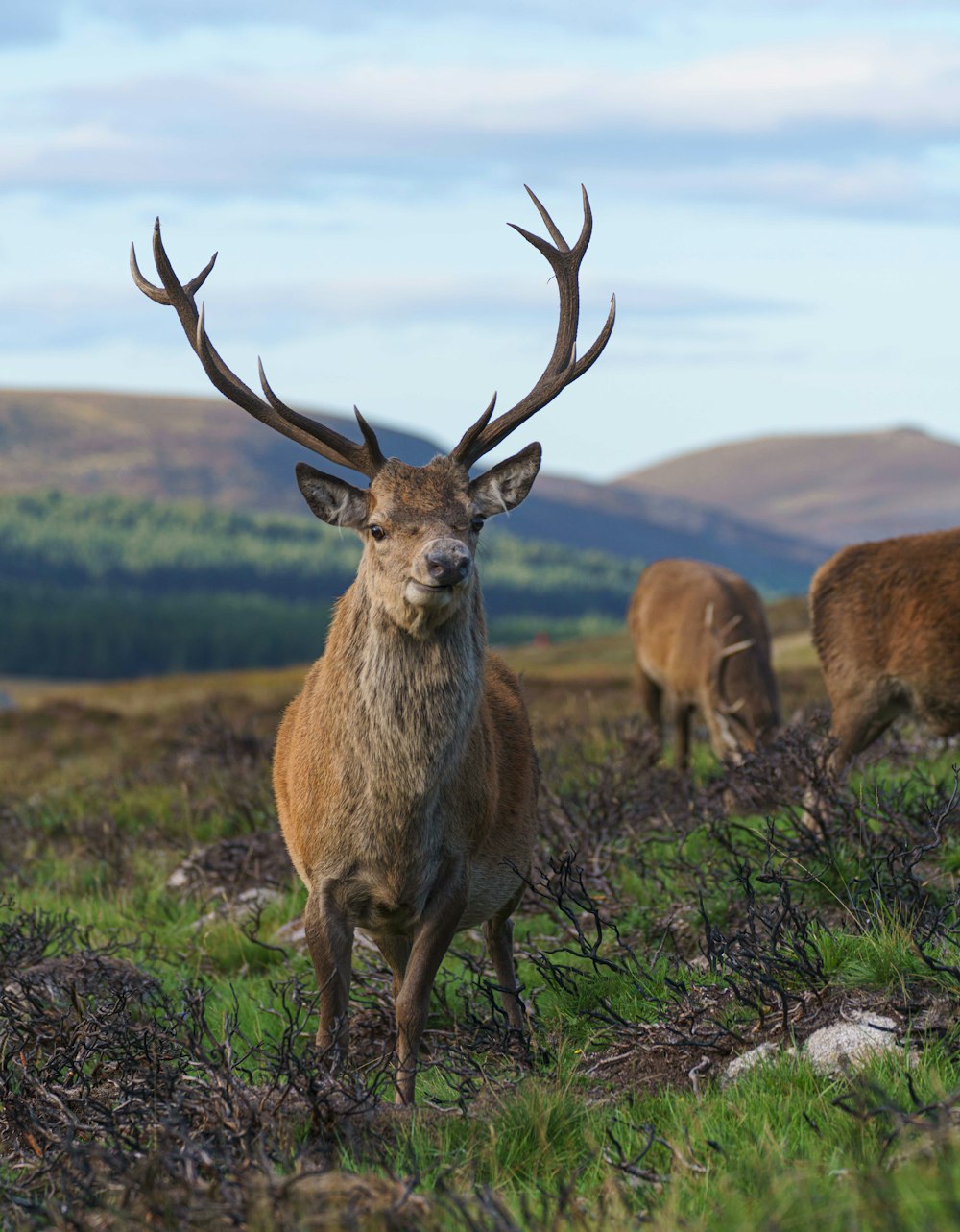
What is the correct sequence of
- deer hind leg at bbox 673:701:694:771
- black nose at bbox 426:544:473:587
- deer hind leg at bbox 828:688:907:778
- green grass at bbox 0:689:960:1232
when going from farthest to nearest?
deer hind leg at bbox 673:701:694:771, deer hind leg at bbox 828:688:907:778, black nose at bbox 426:544:473:587, green grass at bbox 0:689:960:1232

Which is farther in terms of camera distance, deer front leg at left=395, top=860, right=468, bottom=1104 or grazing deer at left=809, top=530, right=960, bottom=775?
grazing deer at left=809, top=530, right=960, bottom=775

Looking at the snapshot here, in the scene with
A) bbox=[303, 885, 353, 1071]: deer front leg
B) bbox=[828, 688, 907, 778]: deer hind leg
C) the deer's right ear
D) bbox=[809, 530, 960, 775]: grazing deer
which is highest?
the deer's right ear

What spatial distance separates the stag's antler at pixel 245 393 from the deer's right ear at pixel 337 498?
87 mm

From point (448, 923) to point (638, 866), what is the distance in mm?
2144

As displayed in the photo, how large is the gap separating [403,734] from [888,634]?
4200 mm

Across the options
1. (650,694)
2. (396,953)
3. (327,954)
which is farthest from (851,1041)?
(650,694)

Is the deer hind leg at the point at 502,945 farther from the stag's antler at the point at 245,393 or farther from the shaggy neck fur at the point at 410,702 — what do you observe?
the stag's antler at the point at 245,393

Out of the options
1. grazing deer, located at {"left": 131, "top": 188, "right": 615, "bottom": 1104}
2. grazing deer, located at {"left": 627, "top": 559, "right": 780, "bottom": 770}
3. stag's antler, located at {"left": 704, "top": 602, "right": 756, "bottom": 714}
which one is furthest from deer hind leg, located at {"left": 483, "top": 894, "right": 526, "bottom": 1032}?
stag's antler, located at {"left": 704, "top": 602, "right": 756, "bottom": 714}

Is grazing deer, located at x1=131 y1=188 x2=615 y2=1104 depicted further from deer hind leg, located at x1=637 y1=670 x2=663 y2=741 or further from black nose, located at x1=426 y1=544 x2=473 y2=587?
deer hind leg, located at x1=637 y1=670 x2=663 y2=741

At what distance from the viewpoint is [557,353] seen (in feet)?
20.0

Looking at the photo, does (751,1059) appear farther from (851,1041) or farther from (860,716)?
(860,716)

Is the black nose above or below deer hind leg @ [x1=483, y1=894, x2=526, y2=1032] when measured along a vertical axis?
above

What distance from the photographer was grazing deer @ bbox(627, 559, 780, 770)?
12125 millimetres

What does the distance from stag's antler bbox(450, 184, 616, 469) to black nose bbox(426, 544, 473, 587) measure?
0.71 m
